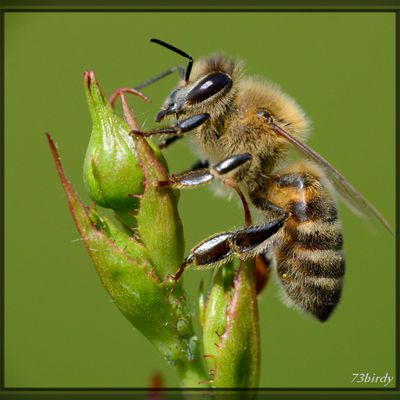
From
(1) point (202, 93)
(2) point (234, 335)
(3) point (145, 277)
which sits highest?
(1) point (202, 93)

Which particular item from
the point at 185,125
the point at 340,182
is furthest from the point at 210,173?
the point at 340,182

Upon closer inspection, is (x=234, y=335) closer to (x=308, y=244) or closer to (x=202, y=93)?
(x=308, y=244)

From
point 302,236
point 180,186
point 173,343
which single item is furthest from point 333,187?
point 173,343

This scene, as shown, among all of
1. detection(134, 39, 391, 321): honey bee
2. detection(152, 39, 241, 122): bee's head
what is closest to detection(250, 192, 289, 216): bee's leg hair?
detection(134, 39, 391, 321): honey bee

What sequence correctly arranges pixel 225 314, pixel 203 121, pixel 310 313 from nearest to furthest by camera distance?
pixel 225 314
pixel 203 121
pixel 310 313

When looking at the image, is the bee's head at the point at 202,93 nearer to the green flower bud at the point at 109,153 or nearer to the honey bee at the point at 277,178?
the honey bee at the point at 277,178

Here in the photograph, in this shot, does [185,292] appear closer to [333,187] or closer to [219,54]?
[333,187]

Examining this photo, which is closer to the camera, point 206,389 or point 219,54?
point 206,389

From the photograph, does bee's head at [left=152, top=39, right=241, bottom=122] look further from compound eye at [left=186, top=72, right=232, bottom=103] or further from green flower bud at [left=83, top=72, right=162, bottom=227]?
green flower bud at [left=83, top=72, right=162, bottom=227]
